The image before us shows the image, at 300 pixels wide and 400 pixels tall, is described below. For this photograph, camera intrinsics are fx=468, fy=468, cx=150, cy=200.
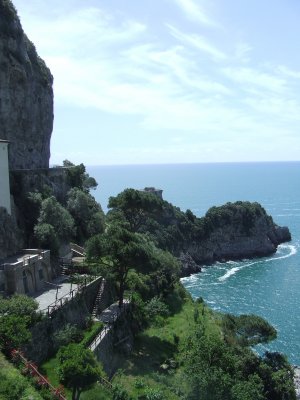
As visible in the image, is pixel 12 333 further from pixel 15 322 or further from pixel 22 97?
pixel 22 97

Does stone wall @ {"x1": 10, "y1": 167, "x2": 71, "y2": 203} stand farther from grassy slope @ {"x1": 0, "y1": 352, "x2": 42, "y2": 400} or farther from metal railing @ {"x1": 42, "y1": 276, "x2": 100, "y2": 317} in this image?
grassy slope @ {"x1": 0, "y1": 352, "x2": 42, "y2": 400}

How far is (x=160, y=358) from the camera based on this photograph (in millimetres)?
37000

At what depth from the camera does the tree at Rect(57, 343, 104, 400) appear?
2481cm

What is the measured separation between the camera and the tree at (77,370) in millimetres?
24812

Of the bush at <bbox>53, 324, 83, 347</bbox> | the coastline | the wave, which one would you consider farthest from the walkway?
the wave

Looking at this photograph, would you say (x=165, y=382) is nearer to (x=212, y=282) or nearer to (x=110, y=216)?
(x=110, y=216)

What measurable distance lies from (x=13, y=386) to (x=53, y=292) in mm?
15574

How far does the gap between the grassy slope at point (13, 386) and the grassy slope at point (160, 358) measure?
309 inches

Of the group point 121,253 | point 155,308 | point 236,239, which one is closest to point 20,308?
point 121,253

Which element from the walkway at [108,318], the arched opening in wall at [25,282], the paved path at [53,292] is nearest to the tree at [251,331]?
the walkway at [108,318]

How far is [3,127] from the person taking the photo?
55.4 meters

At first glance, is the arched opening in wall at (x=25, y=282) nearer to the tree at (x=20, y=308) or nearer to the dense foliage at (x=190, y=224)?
the tree at (x=20, y=308)

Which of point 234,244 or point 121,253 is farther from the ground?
point 121,253

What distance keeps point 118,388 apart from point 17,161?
128ft
